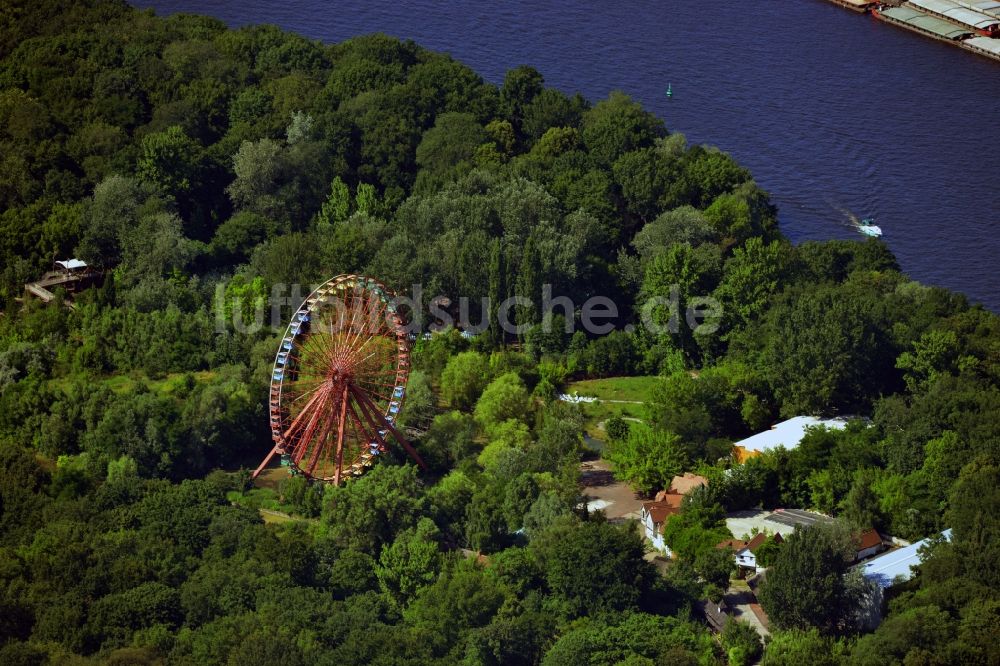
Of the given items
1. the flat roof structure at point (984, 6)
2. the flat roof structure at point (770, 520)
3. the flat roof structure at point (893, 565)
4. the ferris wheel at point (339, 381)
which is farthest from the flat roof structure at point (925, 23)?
the flat roof structure at point (893, 565)

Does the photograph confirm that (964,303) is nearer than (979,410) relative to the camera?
No

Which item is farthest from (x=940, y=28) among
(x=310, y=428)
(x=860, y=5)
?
(x=310, y=428)

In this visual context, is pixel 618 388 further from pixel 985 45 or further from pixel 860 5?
pixel 860 5


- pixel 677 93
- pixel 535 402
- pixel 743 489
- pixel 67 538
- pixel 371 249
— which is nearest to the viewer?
pixel 67 538

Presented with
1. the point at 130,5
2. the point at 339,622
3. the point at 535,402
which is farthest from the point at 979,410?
→ the point at 130,5

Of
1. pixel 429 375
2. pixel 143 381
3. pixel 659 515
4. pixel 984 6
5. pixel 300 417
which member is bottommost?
pixel 143 381

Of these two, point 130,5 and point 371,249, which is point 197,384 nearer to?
point 371,249
